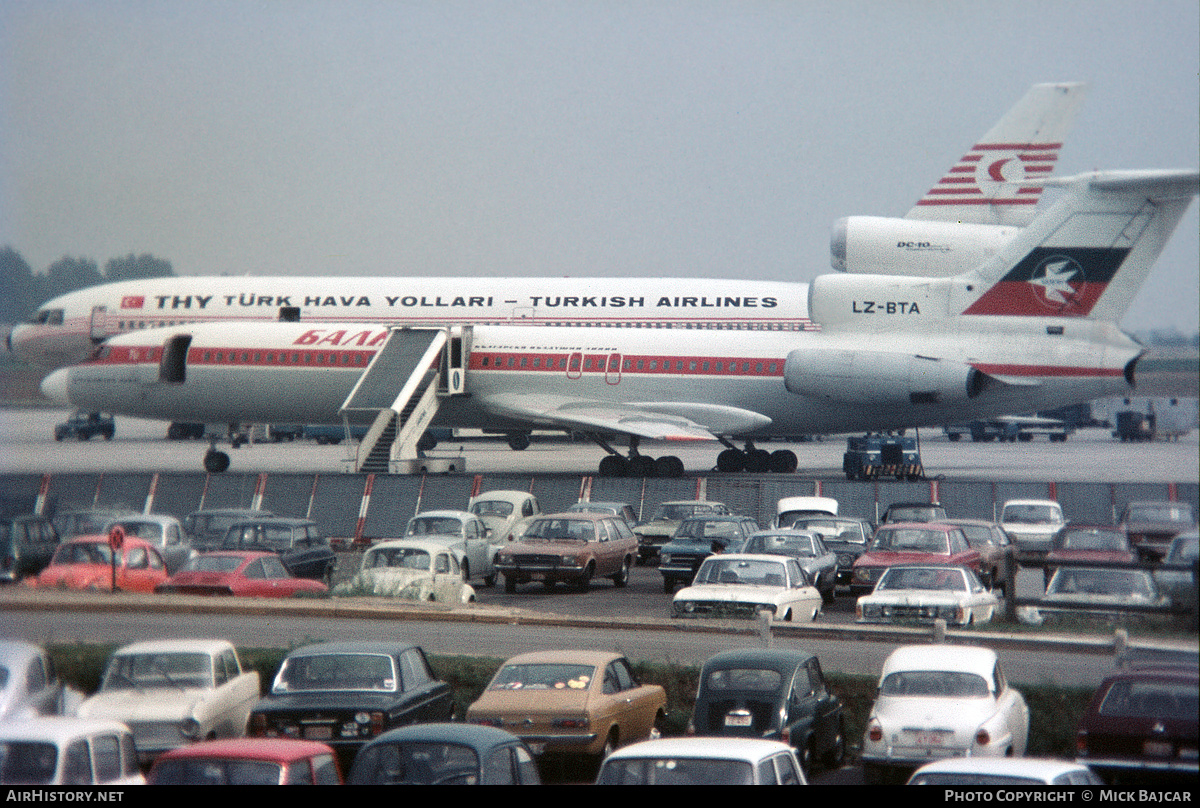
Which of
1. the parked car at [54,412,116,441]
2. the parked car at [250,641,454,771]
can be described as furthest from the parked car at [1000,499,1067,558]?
the parked car at [54,412,116,441]

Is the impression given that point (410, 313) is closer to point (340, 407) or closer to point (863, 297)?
point (340, 407)

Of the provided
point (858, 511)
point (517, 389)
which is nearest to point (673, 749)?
point (858, 511)

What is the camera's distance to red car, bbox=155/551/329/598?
19.0m

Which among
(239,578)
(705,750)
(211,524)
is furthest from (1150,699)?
(211,524)

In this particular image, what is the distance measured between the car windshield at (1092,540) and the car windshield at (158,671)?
1373 cm

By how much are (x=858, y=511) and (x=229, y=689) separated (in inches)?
820

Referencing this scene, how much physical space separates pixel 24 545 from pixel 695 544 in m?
12.1

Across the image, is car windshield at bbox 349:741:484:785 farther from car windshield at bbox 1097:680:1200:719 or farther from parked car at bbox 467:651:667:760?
car windshield at bbox 1097:680:1200:719

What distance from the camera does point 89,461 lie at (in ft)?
133

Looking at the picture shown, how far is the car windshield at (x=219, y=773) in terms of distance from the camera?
9.50 meters

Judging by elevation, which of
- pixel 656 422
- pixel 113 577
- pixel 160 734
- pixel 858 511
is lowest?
pixel 160 734

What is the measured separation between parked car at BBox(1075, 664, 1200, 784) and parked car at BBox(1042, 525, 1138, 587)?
7.99 metres

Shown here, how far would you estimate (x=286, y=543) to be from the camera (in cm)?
2352

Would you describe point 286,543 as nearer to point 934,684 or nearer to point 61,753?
point 61,753
